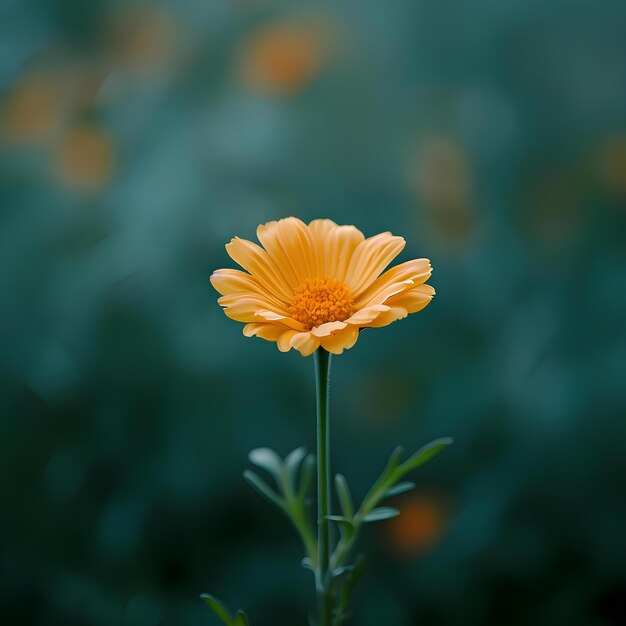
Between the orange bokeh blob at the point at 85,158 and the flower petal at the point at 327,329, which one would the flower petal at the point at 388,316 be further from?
the orange bokeh blob at the point at 85,158

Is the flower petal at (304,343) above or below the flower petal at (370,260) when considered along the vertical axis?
below

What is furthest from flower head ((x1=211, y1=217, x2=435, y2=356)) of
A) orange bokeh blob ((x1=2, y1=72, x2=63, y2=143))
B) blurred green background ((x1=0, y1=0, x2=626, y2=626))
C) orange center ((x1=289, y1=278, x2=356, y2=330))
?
orange bokeh blob ((x1=2, y1=72, x2=63, y2=143))

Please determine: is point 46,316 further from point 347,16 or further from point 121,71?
point 347,16

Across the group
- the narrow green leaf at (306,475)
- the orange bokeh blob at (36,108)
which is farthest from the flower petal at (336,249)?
the orange bokeh blob at (36,108)

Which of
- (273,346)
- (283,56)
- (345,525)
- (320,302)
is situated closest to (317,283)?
(320,302)

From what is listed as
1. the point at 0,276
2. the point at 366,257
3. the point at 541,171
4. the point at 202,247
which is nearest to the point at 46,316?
the point at 0,276

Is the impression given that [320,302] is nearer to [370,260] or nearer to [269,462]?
[370,260]

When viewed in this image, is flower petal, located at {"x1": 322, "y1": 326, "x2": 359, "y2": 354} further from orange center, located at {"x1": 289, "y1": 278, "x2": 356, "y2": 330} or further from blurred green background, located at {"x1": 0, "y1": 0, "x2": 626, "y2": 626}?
blurred green background, located at {"x1": 0, "y1": 0, "x2": 626, "y2": 626}
